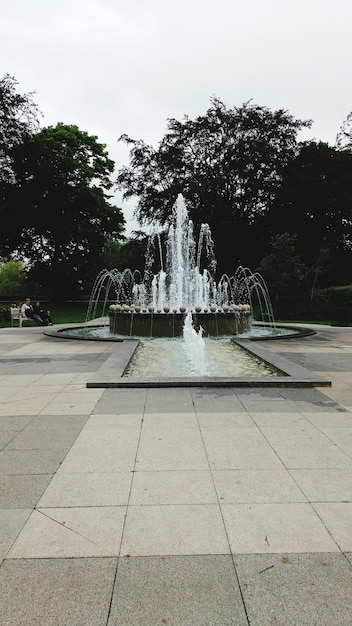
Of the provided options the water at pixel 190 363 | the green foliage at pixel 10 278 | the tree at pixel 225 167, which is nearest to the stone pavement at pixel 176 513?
the water at pixel 190 363

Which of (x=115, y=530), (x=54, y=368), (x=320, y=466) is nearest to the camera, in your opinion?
(x=115, y=530)

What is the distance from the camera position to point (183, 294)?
3269cm

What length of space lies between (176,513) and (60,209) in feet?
146

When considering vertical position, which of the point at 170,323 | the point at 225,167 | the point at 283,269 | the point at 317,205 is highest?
the point at 225,167

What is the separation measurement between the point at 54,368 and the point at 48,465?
6018 millimetres

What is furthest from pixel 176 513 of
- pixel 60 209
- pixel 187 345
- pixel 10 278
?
pixel 10 278

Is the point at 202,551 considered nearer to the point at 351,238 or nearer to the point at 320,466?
the point at 320,466

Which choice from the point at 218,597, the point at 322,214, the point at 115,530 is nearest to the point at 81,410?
the point at 115,530

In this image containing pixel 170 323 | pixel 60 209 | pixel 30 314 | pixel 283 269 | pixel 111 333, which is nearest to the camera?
pixel 170 323

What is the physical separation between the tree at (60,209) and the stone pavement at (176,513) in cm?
3756

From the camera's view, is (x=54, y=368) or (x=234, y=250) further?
(x=234, y=250)

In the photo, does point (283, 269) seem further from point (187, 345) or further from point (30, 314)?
point (187, 345)

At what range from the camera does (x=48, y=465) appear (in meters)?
4.47

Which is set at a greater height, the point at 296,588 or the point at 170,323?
the point at 170,323
